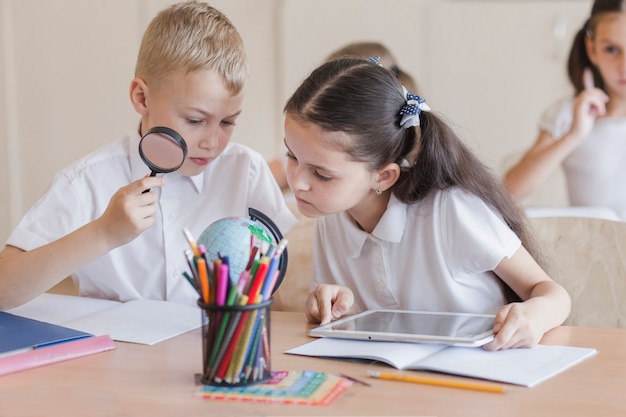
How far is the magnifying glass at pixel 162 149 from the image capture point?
1478 millimetres

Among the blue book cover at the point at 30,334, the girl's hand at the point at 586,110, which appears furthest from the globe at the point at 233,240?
the girl's hand at the point at 586,110

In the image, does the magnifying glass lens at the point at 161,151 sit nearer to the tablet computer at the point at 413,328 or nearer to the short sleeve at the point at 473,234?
the tablet computer at the point at 413,328

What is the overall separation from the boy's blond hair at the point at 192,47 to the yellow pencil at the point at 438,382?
871 millimetres

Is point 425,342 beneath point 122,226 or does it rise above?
beneath

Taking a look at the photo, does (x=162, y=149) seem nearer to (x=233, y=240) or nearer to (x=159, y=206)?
(x=233, y=240)

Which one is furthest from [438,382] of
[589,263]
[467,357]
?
[589,263]

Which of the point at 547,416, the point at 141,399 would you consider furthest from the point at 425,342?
the point at 141,399

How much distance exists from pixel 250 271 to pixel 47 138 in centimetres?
395

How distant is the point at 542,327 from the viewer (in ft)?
4.62

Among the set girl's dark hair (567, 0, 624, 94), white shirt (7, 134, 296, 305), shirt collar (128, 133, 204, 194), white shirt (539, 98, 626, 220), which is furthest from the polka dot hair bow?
girl's dark hair (567, 0, 624, 94)

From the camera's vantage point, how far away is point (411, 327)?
4.71ft

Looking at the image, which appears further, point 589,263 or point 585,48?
point 585,48

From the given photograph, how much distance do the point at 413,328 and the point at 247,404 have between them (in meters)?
0.41

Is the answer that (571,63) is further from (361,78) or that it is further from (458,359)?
(458,359)
